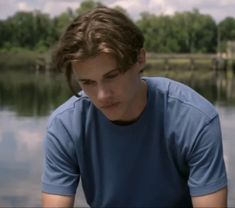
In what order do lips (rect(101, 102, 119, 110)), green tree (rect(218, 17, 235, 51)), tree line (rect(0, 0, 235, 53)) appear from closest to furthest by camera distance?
lips (rect(101, 102, 119, 110)), tree line (rect(0, 0, 235, 53)), green tree (rect(218, 17, 235, 51))

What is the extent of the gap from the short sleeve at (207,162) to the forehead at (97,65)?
36cm

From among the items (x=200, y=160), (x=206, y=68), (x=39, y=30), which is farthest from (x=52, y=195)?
(x=39, y=30)

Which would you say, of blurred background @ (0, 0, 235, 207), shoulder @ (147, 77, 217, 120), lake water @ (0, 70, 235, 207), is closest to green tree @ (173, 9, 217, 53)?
blurred background @ (0, 0, 235, 207)

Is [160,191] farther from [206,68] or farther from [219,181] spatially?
[206,68]

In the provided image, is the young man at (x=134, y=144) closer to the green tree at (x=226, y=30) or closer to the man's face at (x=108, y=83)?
the man's face at (x=108, y=83)

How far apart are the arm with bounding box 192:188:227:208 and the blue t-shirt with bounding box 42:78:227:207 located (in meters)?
0.02

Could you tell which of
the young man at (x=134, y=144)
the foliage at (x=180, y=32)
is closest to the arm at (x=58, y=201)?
the young man at (x=134, y=144)

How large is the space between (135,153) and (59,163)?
25cm

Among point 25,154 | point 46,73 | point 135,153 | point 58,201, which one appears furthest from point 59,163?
point 46,73

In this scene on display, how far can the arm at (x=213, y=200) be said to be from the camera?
1960 millimetres

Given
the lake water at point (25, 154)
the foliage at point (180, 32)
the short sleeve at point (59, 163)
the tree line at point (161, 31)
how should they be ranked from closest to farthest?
1. the short sleeve at point (59, 163)
2. the lake water at point (25, 154)
3. the tree line at point (161, 31)
4. the foliage at point (180, 32)

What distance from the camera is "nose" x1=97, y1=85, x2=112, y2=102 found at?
1.85m

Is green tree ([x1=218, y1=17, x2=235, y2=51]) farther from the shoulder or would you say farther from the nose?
the nose

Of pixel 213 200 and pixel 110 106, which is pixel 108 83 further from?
pixel 213 200
